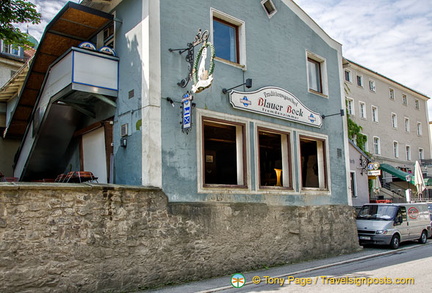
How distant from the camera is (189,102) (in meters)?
10.3

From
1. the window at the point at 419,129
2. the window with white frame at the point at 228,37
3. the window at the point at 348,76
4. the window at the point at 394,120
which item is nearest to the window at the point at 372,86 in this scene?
the window at the point at 348,76

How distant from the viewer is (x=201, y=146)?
36.4ft

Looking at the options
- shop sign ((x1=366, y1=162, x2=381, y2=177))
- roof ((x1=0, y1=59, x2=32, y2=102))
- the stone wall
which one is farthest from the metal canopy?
shop sign ((x1=366, y1=162, x2=381, y2=177))

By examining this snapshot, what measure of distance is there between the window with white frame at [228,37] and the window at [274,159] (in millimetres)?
2406

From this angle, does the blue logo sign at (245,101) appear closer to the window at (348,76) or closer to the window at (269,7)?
the window at (269,7)

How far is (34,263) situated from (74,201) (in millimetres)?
1353

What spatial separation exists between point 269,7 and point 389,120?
29201 millimetres

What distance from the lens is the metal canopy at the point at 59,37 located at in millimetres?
11141

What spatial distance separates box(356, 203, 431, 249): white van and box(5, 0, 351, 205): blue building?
2130mm

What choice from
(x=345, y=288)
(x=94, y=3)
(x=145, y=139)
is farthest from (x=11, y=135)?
(x=345, y=288)

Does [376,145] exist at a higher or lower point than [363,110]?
lower

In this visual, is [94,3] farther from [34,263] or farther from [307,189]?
[307,189]

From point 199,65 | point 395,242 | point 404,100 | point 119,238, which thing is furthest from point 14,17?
point 404,100

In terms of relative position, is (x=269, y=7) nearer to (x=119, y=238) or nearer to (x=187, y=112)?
(x=187, y=112)
